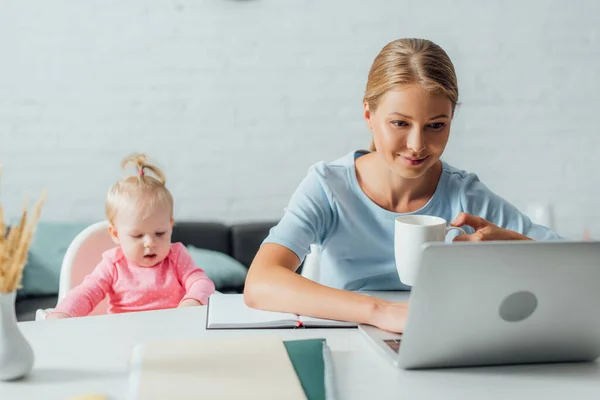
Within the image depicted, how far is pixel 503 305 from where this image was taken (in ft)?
3.04

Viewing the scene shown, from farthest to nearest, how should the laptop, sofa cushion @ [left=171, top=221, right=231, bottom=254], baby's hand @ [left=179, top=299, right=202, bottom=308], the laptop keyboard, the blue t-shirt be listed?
sofa cushion @ [left=171, top=221, right=231, bottom=254] → baby's hand @ [left=179, top=299, right=202, bottom=308] → the blue t-shirt → the laptop keyboard → the laptop

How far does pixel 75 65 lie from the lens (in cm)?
304

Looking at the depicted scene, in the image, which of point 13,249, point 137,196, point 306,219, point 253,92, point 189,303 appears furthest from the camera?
point 253,92

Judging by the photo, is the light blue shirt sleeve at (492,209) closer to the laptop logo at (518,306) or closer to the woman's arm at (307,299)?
the woman's arm at (307,299)

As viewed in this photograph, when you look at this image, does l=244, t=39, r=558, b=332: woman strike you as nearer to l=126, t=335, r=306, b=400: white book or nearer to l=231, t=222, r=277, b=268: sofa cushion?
l=126, t=335, r=306, b=400: white book

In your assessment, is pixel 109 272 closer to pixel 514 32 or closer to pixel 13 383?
pixel 13 383

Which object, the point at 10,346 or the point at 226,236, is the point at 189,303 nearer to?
the point at 10,346

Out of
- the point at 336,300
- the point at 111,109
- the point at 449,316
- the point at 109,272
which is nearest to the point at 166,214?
the point at 109,272

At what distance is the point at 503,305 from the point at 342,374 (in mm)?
234

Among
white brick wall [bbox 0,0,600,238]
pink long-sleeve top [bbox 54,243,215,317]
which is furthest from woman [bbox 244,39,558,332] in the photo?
white brick wall [bbox 0,0,600,238]

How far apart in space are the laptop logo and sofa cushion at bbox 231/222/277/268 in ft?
6.92

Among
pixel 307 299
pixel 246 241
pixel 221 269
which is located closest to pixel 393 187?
pixel 307 299

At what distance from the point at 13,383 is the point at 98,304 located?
0.95 m

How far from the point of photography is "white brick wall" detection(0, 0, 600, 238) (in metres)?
3.04
